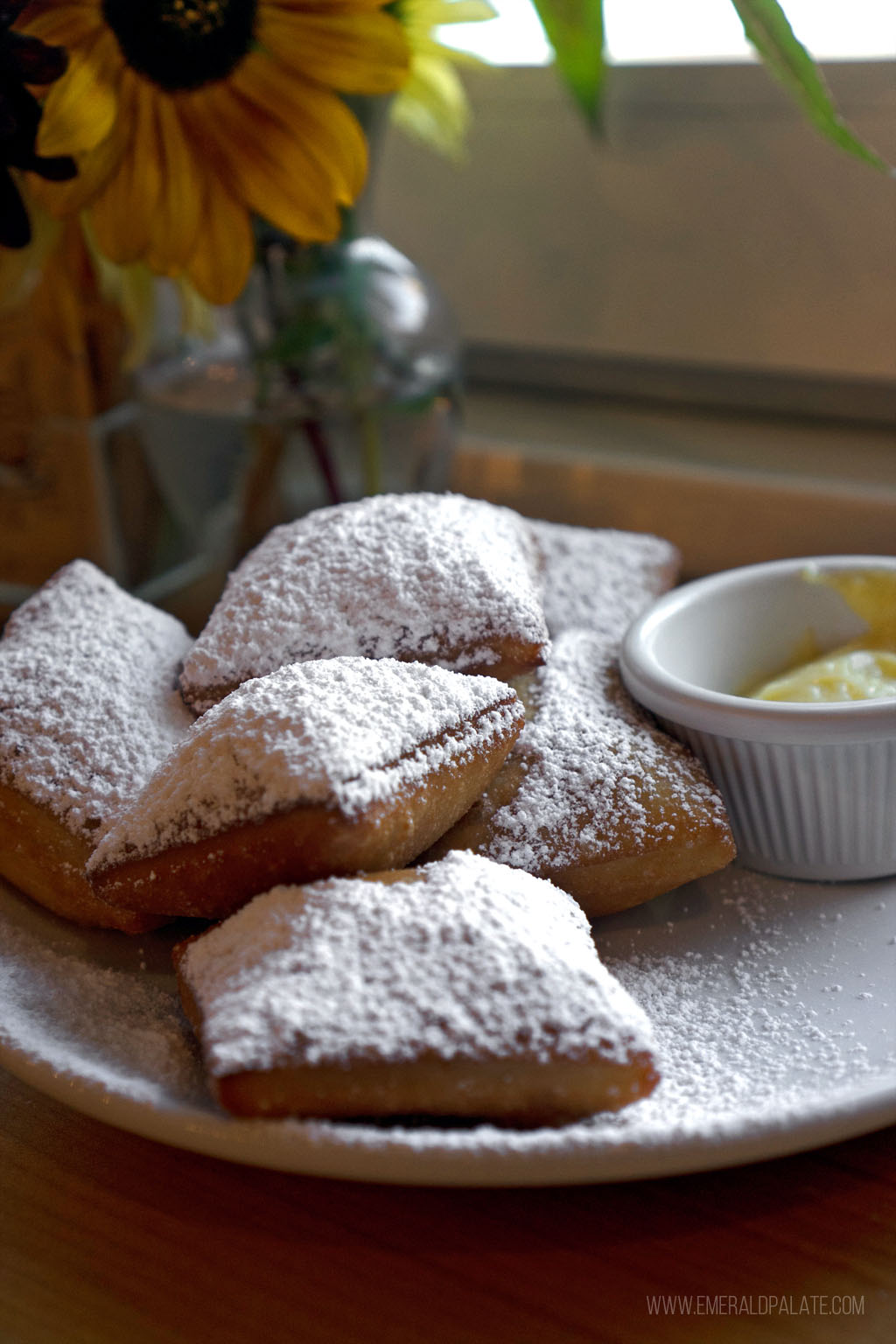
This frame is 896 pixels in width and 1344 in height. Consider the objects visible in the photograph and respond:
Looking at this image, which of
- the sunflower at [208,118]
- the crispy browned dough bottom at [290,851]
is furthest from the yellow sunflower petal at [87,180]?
the crispy browned dough bottom at [290,851]

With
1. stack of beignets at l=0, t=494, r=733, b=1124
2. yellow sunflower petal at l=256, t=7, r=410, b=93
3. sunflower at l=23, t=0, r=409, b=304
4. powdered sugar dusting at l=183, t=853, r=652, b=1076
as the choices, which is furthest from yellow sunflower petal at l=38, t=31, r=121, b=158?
powdered sugar dusting at l=183, t=853, r=652, b=1076

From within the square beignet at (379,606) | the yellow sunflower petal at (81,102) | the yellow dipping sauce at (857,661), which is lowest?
the yellow dipping sauce at (857,661)

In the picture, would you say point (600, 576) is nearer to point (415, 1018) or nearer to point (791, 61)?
point (791, 61)

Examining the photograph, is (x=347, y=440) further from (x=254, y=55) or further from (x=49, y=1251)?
(x=49, y=1251)

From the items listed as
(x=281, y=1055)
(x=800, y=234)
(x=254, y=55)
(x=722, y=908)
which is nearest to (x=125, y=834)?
(x=281, y=1055)

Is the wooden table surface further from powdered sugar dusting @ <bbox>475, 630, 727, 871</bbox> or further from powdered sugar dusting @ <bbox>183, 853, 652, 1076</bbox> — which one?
powdered sugar dusting @ <bbox>475, 630, 727, 871</bbox>

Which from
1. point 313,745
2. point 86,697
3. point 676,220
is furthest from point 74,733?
point 676,220

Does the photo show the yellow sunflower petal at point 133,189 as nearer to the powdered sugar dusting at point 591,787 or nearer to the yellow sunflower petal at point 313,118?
the yellow sunflower petal at point 313,118
